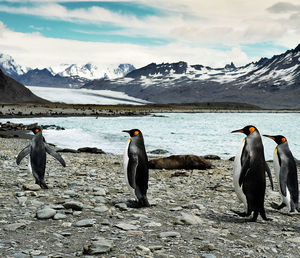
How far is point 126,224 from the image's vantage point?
16.1 feet

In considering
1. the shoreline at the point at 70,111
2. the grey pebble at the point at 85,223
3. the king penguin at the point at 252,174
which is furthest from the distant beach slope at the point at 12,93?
the grey pebble at the point at 85,223

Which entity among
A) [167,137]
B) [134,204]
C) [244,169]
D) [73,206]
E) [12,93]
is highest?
[12,93]

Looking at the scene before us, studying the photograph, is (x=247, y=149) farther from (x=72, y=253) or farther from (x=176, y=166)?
(x=176, y=166)

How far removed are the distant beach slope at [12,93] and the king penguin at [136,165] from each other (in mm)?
127498

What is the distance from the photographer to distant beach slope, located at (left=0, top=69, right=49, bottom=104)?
128875 mm

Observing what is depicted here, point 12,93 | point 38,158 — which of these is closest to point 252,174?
point 38,158

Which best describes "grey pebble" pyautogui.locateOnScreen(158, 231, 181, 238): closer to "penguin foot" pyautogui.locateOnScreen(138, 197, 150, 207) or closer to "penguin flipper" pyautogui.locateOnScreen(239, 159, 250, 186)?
"penguin foot" pyautogui.locateOnScreen(138, 197, 150, 207)

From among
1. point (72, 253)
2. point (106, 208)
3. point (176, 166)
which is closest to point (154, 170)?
point (176, 166)

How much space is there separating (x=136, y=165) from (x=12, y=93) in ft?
449

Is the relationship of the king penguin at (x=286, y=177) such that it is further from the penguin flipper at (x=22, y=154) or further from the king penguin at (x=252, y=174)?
the penguin flipper at (x=22, y=154)

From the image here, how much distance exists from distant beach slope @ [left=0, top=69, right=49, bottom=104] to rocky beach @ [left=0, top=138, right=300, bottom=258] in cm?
12710

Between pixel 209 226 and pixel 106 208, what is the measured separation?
153 cm

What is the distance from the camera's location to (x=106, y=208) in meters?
5.68

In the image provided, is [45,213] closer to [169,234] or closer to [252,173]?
[169,234]
